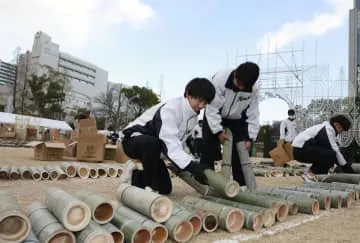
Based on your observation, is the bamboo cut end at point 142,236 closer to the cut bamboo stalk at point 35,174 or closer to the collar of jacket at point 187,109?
the collar of jacket at point 187,109

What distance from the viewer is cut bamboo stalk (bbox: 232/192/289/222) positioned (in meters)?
3.39

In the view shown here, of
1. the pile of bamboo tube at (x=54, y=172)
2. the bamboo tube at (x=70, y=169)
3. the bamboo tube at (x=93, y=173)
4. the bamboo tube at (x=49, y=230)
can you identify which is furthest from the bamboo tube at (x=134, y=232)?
the bamboo tube at (x=93, y=173)

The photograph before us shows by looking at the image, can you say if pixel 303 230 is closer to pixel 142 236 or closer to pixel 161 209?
pixel 161 209

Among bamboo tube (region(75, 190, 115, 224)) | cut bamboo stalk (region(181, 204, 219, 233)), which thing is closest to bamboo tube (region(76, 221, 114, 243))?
bamboo tube (region(75, 190, 115, 224))

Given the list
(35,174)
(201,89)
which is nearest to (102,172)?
(35,174)

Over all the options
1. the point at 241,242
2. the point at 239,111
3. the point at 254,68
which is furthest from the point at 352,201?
the point at 241,242

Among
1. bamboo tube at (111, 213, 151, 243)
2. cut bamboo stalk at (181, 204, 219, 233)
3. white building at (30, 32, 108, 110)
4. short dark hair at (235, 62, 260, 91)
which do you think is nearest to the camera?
bamboo tube at (111, 213, 151, 243)

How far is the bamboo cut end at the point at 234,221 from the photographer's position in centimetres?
303

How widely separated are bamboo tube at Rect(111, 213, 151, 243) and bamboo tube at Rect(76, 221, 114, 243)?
0.19 m

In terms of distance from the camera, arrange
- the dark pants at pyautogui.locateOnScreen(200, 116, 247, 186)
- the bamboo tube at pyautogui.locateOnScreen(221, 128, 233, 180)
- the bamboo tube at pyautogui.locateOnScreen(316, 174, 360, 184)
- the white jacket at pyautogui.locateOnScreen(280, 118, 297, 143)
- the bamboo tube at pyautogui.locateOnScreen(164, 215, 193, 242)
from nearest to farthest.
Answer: the bamboo tube at pyautogui.locateOnScreen(164, 215, 193, 242), the bamboo tube at pyautogui.locateOnScreen(221, 128, 233, 180), the dark pants at pyautogui.locateOnScreen(200, 116, 247, 186), the bamboo tube at pyautogui.locateOnScreen(316, 174, 360, 184), the white jacket at pyautogui.locateOnScreen(280, 118, 297, 143)

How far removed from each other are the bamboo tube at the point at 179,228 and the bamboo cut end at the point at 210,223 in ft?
0.83

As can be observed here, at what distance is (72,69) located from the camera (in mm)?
77938

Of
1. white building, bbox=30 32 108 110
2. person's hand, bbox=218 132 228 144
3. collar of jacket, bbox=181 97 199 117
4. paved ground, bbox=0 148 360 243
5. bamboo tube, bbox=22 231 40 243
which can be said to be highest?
white building, bbox=30 32 108 110

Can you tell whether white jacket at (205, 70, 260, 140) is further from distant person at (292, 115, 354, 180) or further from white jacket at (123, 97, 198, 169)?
distant person at (292, 115, 354, 180)
